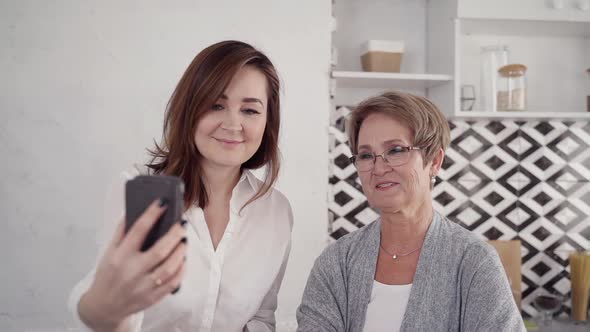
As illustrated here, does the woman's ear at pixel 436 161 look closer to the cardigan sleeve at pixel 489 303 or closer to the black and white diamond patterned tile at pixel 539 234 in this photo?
the cardigan sleeve at pixel 489 303

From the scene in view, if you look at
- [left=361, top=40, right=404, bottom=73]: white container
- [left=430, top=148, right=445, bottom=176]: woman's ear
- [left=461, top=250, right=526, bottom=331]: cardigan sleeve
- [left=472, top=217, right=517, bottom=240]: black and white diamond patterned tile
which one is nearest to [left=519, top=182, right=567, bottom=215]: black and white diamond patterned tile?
[left=472, top=217, right=517, bottom=240]: black and white diamond patterned tile

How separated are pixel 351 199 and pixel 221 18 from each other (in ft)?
3.17

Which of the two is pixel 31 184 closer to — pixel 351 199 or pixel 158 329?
pixel 158 329

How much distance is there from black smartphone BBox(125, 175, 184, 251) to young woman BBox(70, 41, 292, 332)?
56 centimetres

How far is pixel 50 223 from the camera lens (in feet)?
6.57

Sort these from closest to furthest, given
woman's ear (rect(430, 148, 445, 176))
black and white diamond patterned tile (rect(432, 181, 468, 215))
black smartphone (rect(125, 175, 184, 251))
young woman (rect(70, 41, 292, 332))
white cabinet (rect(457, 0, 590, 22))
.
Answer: black smartphone (rect(125, 175, 184, 251)), young woman (rect(70, 41, 292, 332)), woman's ear (rect(430, 148, 445, 176)), white cabinet (rect(457, 0, 590, 22)), black and white diamond patterned tile (rect(432, 181, 468, 215))

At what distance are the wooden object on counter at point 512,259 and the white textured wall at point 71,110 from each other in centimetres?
138

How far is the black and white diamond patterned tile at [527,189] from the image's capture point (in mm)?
2660

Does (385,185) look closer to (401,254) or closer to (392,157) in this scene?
(392,157)

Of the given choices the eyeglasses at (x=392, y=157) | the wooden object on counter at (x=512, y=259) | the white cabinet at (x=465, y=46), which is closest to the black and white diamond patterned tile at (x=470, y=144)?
the white cabinet at (x=465, y=46)

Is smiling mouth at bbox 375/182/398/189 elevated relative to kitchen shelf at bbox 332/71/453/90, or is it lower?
lower

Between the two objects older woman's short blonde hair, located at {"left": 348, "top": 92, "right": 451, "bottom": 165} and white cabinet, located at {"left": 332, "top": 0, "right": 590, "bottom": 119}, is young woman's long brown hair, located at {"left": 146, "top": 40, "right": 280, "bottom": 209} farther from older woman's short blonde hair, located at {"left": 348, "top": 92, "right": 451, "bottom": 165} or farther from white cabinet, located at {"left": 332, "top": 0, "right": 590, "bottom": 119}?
white cabinet, located at {"left": 332, "top": 0, "right": 590, "bottom": 119}

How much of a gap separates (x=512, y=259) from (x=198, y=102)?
69.7 inches

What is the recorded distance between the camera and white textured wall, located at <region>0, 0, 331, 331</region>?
1979 millimetres
